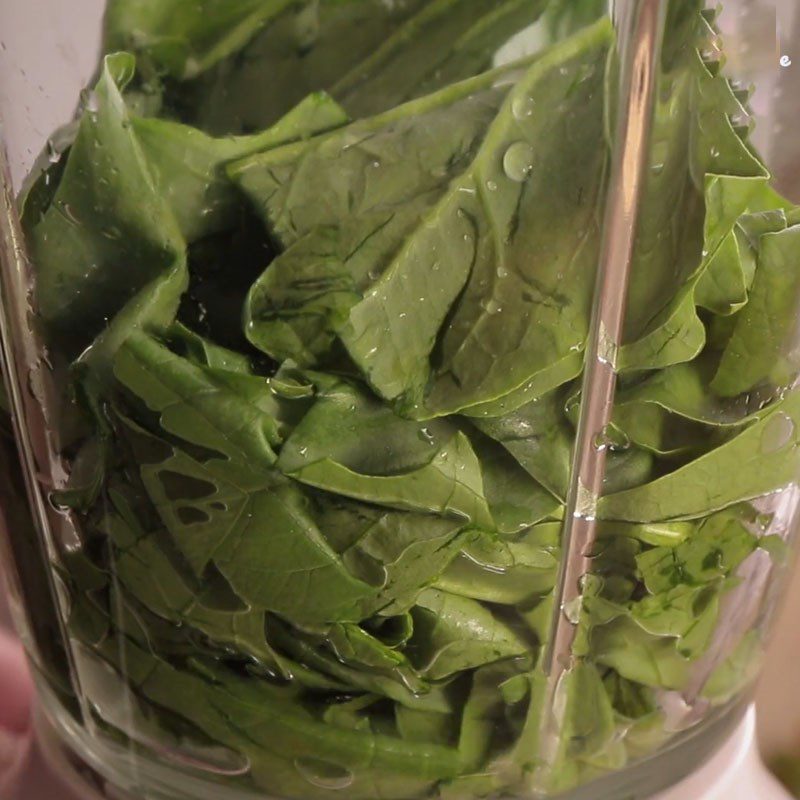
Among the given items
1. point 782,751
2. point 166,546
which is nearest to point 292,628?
point 166,546

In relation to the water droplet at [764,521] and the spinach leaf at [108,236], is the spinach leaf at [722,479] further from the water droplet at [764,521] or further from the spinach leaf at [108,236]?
the spinach leaf at [108,236]

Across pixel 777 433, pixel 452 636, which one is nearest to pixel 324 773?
pixel 452 636

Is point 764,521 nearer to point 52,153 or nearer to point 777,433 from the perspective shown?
point 777,433

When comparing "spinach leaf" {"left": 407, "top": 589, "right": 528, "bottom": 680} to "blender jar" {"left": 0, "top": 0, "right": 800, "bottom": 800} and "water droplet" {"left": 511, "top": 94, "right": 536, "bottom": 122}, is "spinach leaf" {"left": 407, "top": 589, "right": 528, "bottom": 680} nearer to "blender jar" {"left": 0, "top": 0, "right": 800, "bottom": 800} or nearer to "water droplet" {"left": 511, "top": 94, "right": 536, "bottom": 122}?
"blender jar" {"left": 0, "top": 0, "right": 800, "bottom": 800}

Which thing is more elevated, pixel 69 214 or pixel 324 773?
pixel 69 214

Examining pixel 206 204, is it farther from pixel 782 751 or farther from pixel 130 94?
pixel 782 751

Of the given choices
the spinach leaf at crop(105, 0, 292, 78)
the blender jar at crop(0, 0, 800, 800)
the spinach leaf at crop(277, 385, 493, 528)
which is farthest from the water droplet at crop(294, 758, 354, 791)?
the spinach leaf at crop(105, 0, 292, 78)
